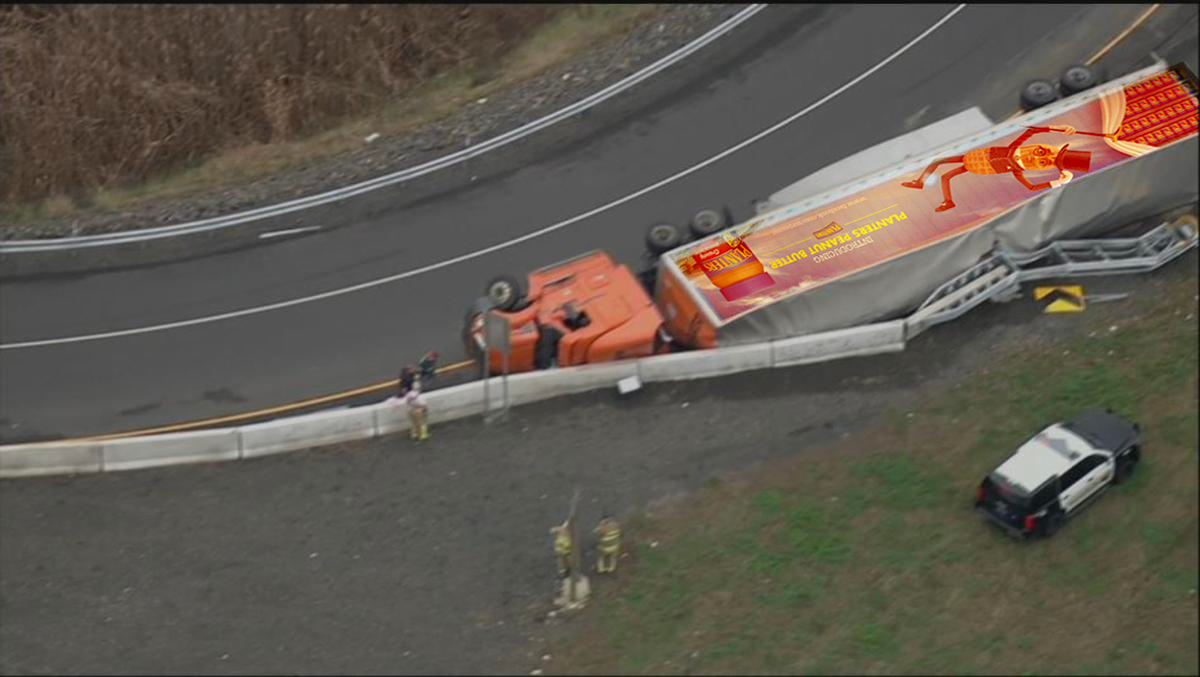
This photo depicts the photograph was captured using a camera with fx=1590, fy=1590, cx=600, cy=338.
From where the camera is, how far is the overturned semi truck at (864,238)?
2842 cm

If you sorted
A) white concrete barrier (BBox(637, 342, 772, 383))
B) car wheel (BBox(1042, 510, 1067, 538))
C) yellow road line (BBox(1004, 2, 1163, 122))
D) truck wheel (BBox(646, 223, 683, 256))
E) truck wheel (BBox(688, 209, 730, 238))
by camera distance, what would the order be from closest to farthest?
car wheel (BBox(1042, 510, 1067, 538)) < white concrete barrier (BBox(637, 342, 772, 383)) < truck wheel (BBox(646, 223, 683, 256)) < truck wheel (BBox(688, 209, 730, 238)) < yellow road line (BBox(1004, 2, 1163, 122))

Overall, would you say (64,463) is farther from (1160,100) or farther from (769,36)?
(1160,100)

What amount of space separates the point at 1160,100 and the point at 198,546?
64.3ft

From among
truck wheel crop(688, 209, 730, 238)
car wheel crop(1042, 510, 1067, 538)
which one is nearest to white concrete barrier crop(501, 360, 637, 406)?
truck wheel crop(688, 209, 730, 238)

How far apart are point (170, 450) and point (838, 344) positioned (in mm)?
12041

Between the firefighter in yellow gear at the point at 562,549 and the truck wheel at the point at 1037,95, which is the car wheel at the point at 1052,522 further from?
the truck wheel at the point at 1037,95

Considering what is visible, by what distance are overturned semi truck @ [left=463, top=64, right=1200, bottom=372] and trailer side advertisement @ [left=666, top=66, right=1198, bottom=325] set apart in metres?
A: 0.03

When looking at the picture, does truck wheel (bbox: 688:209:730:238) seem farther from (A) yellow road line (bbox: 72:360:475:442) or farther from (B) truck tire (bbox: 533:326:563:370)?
(A) yellow road line (bbox: 72:360:475:442)

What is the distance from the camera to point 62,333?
31.4 metres

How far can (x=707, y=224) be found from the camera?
30016mm

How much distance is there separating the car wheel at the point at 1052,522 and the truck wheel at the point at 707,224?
323 inches

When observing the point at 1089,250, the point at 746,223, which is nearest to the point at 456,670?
the point at 746,223

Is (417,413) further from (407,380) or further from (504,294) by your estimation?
(504,294)

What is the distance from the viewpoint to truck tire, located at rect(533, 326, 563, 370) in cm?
2847
